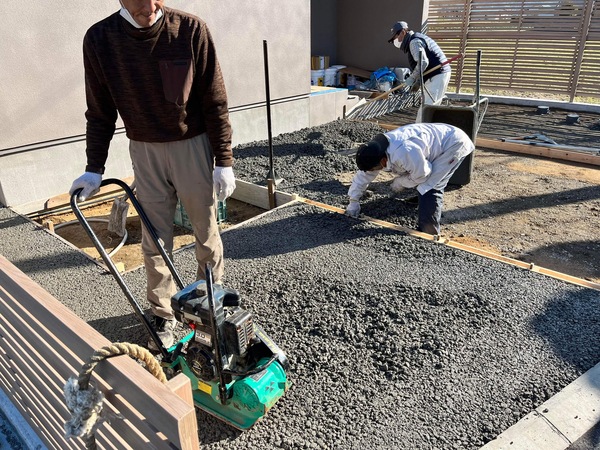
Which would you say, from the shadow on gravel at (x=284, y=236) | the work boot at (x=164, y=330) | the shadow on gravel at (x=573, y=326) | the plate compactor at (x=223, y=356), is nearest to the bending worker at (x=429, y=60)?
the shadow on gravel at (x=284, y=236)

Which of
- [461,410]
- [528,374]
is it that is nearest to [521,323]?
[528,374]

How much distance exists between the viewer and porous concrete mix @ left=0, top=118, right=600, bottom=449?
217 centimetres

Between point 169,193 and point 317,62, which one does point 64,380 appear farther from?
point 317,62

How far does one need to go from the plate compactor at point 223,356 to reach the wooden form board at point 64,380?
0.43 metres

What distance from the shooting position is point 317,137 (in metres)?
7.12

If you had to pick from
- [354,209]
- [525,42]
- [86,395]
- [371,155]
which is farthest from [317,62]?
[86,395]

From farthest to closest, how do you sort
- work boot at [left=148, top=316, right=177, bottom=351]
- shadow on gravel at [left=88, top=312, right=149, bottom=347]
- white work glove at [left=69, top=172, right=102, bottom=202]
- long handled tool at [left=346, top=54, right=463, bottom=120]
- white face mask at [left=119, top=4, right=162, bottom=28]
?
1. long handled tool at [left=346, top=54, right=463, bottom=120]
2. shadow on gravel at [left=88, top=312, right=149, bottom=347]
3. work boot at [left=148, top=316, right=177, bottom=351]
4. white work glove at [left=69, top=172, right=102, bottom=202]
5. white face mask at [left=119, top=4, right=162, bottom=28]

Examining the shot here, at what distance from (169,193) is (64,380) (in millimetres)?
1251

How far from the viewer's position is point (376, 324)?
2.80 metres

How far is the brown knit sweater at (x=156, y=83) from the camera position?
7.16 ft

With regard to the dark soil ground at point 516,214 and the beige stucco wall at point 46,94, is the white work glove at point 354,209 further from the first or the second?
the beige stucco wall at point 46,94

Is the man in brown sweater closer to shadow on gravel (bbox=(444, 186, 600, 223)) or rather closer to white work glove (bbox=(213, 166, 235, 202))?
white work glove (bbox=(213, 166, 235, 202))

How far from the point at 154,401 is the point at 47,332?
2.13ft

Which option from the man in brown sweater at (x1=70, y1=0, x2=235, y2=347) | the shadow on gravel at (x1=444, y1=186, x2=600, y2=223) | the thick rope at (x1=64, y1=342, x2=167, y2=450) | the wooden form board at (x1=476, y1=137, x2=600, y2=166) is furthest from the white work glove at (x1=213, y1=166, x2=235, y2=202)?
the wooden form board at (x1=476, y1=137, x2=600, y2=166)
